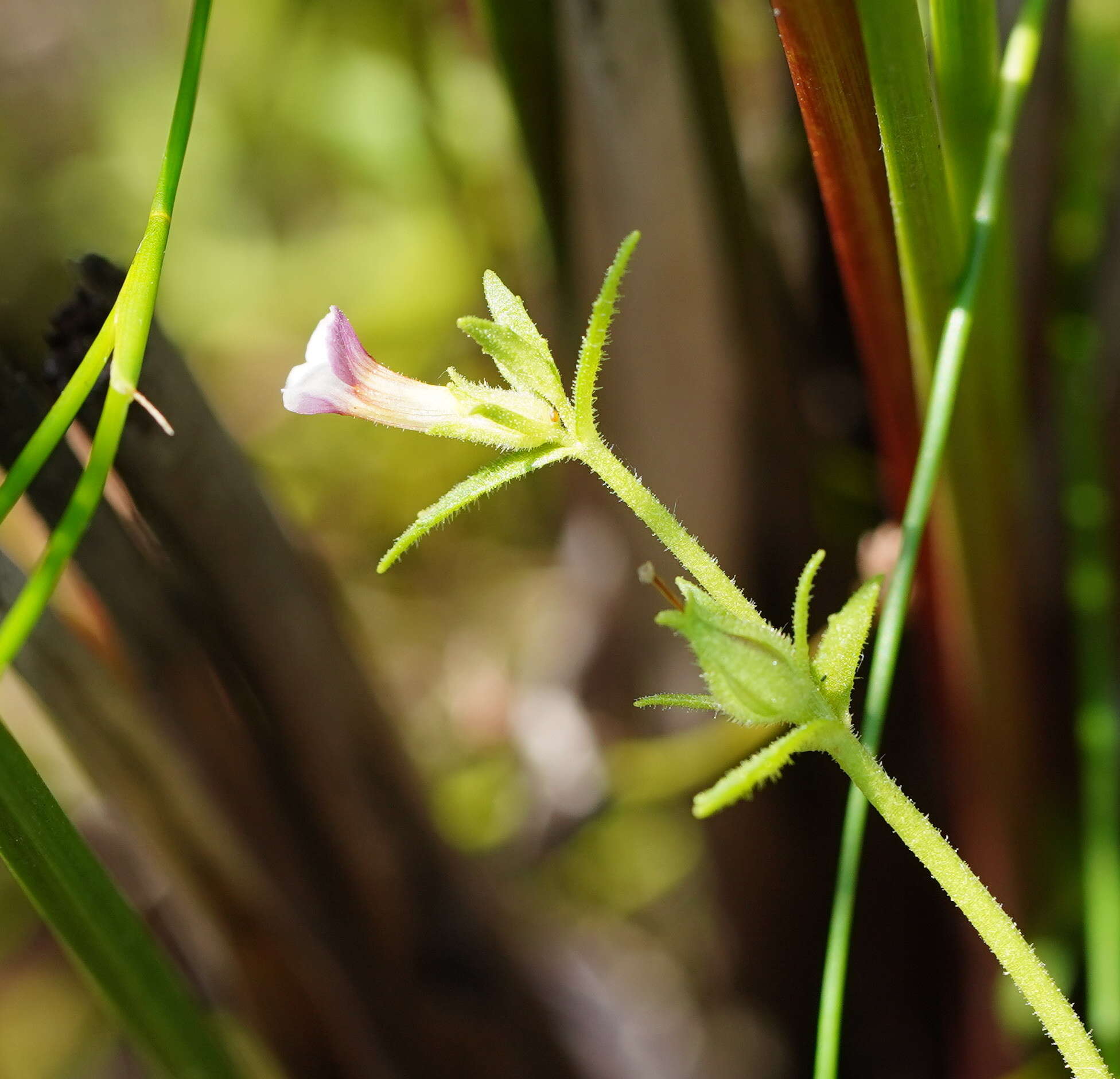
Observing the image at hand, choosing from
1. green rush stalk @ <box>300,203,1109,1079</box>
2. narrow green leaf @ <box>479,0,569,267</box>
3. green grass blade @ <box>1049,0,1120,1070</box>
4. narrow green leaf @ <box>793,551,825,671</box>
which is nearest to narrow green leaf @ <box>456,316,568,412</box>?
green rush stalk @ <box>300,203,1109,1079</box>

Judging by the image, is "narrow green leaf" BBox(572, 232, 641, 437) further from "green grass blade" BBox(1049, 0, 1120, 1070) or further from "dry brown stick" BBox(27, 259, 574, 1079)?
"green grass blade" BBox(1049, 0, 1120, 1070)

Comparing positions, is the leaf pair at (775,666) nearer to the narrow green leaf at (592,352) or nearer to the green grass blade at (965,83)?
the narrow green leaf at (592,352)

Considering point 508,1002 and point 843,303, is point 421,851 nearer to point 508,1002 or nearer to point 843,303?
point 508,1002

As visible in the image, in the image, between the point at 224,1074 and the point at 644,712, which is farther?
the point at 644,712

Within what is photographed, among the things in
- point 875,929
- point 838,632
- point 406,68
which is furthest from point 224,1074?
point 406,68

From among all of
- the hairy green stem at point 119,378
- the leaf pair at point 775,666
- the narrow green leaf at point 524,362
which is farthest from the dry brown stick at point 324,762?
the leaf pair at point 775,666

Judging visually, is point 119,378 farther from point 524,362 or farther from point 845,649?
point 845,649
